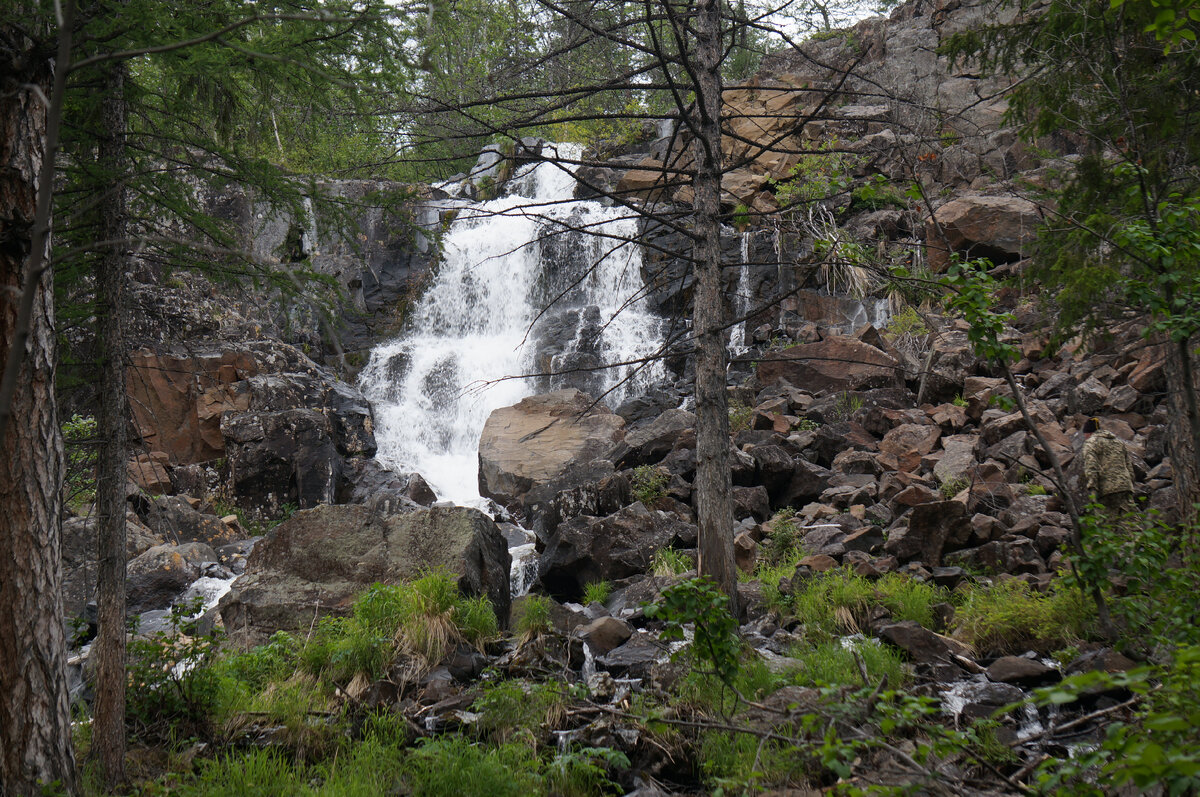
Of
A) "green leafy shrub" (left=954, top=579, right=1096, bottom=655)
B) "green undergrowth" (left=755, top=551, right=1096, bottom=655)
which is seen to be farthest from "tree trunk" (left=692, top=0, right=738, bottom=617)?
"green leafy shrub" (left=954, top=579, right=1096, bottom=655)

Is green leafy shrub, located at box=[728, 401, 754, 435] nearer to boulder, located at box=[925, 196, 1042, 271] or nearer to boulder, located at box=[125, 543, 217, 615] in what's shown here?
boulder, located at box=[925, 196, 1042, 271]

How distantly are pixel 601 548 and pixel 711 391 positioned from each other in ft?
13.0

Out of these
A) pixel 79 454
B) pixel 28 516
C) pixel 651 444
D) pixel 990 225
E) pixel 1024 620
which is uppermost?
pixel 990 225

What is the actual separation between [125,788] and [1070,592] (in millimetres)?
6661

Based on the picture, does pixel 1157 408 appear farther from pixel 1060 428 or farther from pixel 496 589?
pixel 496 589

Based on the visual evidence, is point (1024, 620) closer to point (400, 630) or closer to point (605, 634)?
point (605, 634)

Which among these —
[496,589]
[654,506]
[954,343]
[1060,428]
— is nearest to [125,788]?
[496,589]

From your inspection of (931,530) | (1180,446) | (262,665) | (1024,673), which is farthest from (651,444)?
(1024,673)

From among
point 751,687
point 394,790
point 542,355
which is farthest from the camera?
point 542,355

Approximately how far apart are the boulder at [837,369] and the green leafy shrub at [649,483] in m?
3.76

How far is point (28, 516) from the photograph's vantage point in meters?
3.35

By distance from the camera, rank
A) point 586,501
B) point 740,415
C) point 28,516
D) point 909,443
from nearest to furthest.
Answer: point 28,516 → point 586,501 → point 909,443 → point 740,415

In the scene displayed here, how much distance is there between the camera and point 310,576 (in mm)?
8086

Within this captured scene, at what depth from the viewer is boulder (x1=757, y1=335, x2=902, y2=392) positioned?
13977mm
